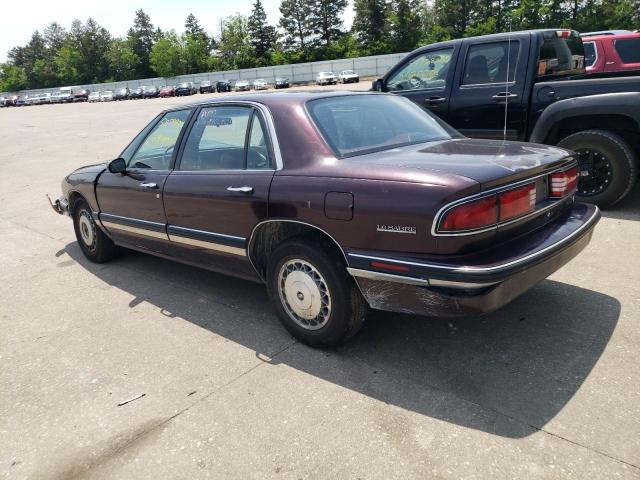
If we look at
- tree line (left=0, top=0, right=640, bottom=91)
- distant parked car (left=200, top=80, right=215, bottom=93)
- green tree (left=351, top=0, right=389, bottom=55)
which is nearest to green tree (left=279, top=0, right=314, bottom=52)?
tree line (left=0, top=0, right=640, bottom=91)

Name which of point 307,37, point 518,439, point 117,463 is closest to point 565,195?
point 518,439

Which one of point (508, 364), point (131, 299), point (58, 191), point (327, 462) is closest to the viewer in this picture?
point (327, 462)

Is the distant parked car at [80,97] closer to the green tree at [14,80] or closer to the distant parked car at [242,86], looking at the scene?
the distant parked car at [242,86]

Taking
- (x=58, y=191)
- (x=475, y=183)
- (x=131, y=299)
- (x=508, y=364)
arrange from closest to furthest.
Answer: (x=475, y=183) < (x=508, y=364) < (x=131, y=299) < (x=58, y=191)

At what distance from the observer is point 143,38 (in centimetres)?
9981

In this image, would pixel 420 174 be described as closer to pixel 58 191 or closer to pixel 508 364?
pixel 508 364

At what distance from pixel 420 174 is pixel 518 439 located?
4.45 feet

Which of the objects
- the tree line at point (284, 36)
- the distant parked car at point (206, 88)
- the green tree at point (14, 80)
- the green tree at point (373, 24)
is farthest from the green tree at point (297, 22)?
the green tree at point (14, 80)

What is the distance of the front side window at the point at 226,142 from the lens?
359 centimetres

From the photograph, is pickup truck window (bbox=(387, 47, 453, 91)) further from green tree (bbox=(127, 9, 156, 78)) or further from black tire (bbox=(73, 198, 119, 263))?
green tree (bbox=(127, 9, 156, 78))

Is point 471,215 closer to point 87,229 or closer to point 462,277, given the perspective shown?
point 462,277

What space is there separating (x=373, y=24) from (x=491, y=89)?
71.7 m

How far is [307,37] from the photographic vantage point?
83.6 meters

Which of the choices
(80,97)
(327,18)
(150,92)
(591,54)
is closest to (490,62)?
(591,54)
